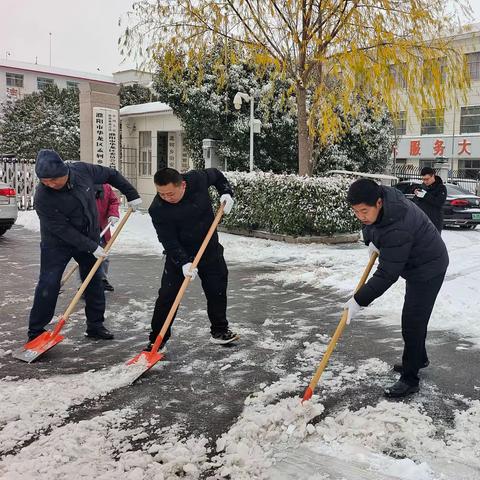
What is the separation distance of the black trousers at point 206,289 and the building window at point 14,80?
45.5 meters

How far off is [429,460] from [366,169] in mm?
13968

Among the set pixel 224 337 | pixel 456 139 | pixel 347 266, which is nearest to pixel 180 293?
pixel 224 337

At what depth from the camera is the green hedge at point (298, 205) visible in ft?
33.0

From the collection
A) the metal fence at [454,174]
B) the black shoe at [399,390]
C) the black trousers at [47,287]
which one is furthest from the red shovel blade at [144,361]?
the metal fence at [454,174]

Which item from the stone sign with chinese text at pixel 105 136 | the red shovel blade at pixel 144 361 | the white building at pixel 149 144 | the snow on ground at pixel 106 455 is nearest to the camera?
the snow on ground at pixel 106 455

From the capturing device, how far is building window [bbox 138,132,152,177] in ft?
57.7

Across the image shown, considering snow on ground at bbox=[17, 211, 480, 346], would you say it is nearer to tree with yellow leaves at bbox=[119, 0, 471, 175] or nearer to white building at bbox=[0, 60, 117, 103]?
tree with yellow leaves at bbox=[119, 0, 471, 175]

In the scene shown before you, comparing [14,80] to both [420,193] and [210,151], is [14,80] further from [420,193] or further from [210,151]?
[420,193]

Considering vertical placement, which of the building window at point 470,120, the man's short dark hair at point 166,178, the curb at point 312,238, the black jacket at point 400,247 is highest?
the building window at point 470,120

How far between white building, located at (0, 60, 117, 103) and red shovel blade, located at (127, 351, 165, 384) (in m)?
41.7

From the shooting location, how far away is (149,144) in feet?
57.9

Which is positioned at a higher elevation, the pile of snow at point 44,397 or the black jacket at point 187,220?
the black jacket at point 187,220

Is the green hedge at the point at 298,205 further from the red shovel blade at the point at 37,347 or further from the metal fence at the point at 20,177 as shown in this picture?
the metal fence at the point at 20,177

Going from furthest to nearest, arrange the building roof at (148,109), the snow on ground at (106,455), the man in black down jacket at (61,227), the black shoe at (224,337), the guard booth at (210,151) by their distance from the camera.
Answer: the building roof at (148,109) → the guard booth at (210,151) → the black shoe at (224,337) → the man in black down jacket at (61,227) → the snow on ground at (106,455)
